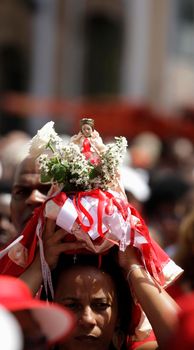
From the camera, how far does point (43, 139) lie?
16.9 feet

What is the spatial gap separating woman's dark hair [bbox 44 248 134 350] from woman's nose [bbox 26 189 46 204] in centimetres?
87

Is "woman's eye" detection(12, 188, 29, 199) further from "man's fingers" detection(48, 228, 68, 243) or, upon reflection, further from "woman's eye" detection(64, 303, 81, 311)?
"woman's eye" detection(64, 303, 81, 311)

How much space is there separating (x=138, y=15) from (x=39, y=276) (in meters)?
25.5

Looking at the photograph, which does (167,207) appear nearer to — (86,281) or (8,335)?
(86,281)

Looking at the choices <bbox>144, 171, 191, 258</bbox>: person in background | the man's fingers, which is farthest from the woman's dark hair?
<bbox>144, 171, 191, 258</bbox>: person in background

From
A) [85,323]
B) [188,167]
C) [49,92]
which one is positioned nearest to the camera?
[85,323]

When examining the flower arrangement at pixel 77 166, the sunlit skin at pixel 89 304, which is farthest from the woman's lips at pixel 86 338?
the flower arrangement at pixel 77 166

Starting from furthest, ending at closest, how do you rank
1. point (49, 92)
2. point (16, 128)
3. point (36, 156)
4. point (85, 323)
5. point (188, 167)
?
1. point (49, 92)
2. point (16, 128)
3. point (188, 167)
4. point (36, 156)
5. point (85, 323)

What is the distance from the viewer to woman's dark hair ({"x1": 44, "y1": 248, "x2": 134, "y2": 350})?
512cm

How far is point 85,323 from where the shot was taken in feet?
16.1

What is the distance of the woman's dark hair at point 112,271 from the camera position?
512 cm

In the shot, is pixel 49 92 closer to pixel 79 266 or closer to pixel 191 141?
pixel 191 141

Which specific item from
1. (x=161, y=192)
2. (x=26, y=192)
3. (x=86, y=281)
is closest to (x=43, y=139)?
(x=86, y=281)

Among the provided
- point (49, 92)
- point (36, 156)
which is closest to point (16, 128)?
point (49, 92)
